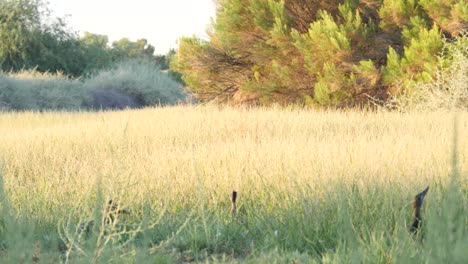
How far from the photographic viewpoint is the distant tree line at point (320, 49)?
1041 centimetres

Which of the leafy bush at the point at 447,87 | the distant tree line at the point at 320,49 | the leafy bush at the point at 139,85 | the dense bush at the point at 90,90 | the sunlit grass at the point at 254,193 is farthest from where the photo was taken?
the leafy bush at the point at 139,85

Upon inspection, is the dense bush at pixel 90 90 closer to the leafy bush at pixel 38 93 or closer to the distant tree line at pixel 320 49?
the leafy bush at pixel 38 93

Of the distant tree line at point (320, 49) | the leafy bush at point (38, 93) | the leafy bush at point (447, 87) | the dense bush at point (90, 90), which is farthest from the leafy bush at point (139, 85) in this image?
the leafy bush at point (447, 87)

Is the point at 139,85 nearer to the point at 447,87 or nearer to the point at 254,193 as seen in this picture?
the point at 447,87

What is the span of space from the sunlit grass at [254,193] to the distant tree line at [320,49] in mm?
3389

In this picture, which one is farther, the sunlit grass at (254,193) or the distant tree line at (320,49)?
the distant tree line at (320,49)

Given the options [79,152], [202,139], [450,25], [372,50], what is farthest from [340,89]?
[79,152]

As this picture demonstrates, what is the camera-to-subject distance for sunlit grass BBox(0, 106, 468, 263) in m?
2.91

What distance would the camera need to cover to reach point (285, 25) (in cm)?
1145

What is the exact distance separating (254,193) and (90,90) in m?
16.2

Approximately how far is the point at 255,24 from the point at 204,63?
131 centimetres

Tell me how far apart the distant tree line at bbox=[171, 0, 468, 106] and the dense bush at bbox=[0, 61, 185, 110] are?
3972 millimetres

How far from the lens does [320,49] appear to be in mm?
11133

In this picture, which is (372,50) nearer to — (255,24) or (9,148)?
(255,24)
